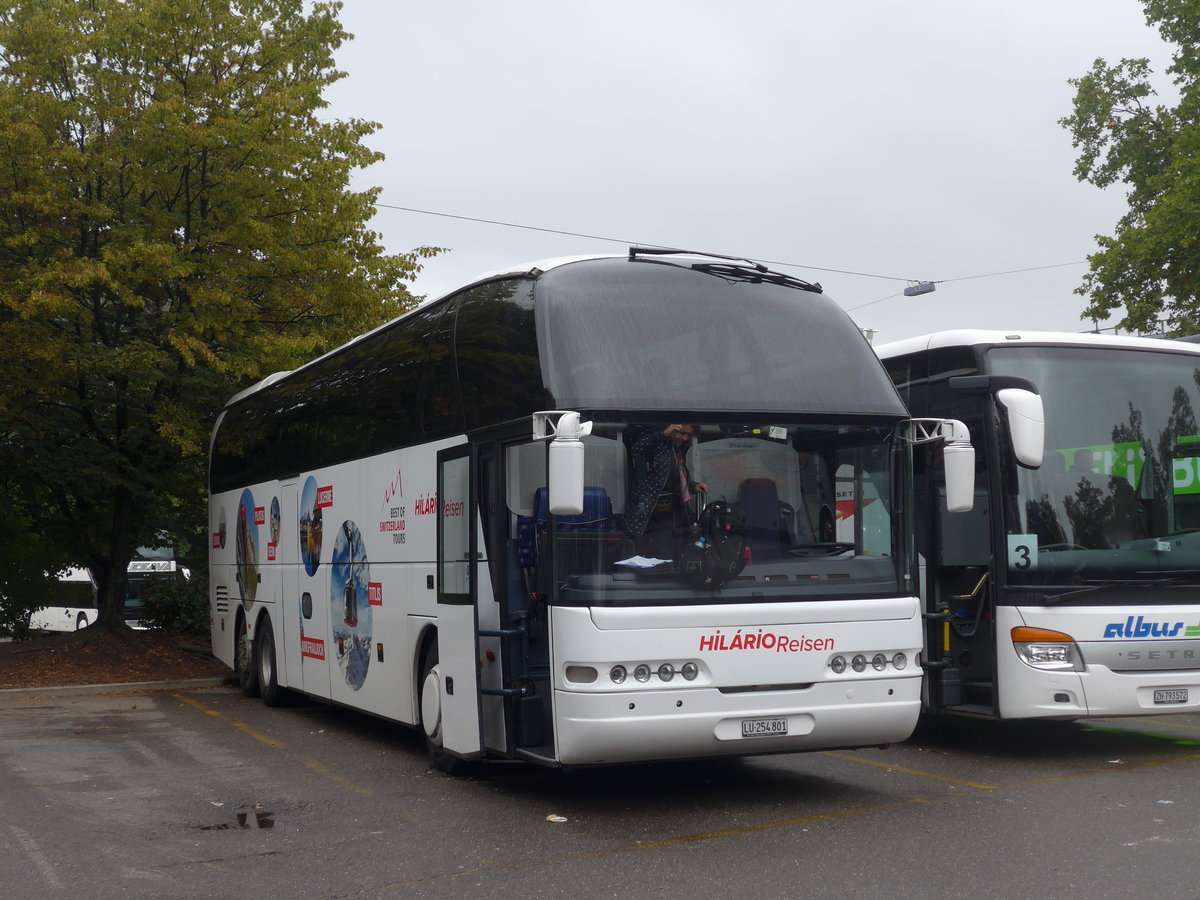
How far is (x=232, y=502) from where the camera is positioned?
1764 cm

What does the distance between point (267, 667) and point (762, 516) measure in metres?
9.30

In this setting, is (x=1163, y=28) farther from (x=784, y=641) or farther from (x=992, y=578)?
(x=784, y=641)

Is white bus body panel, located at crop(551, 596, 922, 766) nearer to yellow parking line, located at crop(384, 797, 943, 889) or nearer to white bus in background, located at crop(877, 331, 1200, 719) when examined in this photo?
yellow parking line, located at crop(384, 797, 943, 889)

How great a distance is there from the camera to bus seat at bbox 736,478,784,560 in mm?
8453

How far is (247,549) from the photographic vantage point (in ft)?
54.6

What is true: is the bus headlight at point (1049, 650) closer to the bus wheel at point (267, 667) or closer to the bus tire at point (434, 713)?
the bus tire at point (434, 713)

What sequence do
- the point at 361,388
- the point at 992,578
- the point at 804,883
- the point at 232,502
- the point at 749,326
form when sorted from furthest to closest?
the point at 232,502 → the point at 361,388 → the point at 992,578 → the point at 749,326 → the point at 804,883

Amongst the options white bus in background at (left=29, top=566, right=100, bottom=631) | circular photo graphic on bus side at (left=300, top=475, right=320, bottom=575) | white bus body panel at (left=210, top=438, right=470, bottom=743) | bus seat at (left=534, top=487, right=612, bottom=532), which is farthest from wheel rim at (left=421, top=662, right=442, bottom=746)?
white bus in background at (left=29, top=566, right=100, bottom=631)

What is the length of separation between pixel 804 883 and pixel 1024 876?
3.55 ft

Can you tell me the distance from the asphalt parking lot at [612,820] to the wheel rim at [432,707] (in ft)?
1.08

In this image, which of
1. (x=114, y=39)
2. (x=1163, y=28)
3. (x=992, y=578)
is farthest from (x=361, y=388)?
(x=1163, y=28)

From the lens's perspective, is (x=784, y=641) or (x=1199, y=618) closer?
(x=784, y=641)

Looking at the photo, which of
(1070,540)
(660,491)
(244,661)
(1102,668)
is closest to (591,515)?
(660,491)

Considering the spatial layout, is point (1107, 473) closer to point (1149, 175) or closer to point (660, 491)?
point (660, 491)
